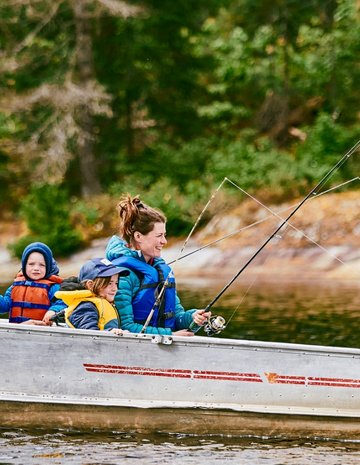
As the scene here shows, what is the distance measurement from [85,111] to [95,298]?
78.6 feet

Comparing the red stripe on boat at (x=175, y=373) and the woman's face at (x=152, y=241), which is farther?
the woman's face at (x=152, y=241)

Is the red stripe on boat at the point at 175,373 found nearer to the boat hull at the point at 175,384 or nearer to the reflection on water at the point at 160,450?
the boat hull at the point at 175,384

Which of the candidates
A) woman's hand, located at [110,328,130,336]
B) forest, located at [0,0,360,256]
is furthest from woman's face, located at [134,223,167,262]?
forest, located at [0,0,360,256]

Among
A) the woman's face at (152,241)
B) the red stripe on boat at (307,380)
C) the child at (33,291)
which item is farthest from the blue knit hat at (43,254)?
the red stripe on boat at (307,380)

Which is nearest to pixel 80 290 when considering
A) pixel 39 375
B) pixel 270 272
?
pixel 39 375

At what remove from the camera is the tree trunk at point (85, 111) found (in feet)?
101

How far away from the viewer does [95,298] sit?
778 cm

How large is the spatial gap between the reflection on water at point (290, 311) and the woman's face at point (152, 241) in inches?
176

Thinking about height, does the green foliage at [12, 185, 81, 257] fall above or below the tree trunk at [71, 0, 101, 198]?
below

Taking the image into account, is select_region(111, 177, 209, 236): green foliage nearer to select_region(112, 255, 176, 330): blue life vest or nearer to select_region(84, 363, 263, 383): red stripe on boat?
select_region(112, 255, 176, 330): blue life vest

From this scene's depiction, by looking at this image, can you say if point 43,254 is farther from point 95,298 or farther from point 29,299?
point 95,298

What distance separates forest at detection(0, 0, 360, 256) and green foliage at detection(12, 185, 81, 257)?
0.05m

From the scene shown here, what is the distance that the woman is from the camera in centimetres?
798

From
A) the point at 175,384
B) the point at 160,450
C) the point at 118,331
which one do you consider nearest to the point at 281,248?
the point at 175,384
